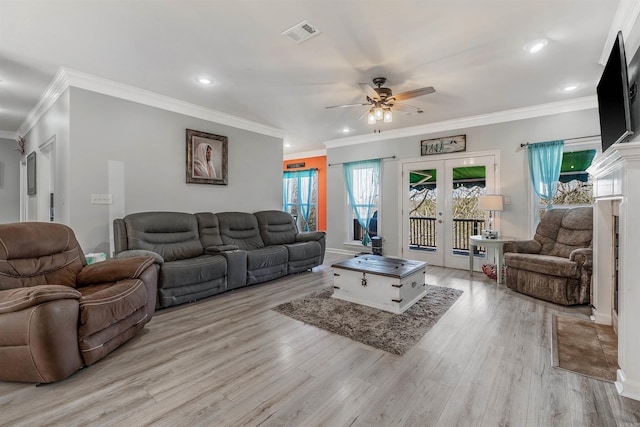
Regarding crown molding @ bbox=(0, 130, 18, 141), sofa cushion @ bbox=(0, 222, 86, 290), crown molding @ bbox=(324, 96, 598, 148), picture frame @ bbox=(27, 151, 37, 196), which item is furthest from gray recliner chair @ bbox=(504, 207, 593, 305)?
crown molding @ bbox=(0, 130, 18, 141)

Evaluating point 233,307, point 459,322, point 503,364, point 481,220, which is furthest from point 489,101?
point 233,307

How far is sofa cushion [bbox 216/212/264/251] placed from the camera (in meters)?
4.57

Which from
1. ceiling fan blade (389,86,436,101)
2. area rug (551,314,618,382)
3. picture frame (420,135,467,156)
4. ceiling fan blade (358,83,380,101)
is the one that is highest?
ceiling fan blade (358,83,380,101)

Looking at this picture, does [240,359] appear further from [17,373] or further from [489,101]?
[489,101]

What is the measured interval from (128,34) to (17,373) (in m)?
2.75

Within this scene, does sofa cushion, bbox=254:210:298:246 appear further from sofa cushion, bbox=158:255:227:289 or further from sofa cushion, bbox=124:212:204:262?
sofa cushion, bbox=158:255:227:289

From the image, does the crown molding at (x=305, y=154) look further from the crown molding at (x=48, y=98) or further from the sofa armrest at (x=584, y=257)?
the sofa armrest at (x=584, y=257)

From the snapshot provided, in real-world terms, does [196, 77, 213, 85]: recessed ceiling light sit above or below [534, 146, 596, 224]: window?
above

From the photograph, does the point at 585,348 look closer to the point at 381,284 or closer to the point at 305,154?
the point at 381,284

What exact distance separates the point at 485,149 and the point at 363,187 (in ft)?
7.99

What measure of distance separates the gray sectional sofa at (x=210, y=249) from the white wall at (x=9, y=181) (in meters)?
4.42

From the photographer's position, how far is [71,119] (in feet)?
11.0

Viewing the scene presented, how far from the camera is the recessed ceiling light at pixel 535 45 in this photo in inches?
105

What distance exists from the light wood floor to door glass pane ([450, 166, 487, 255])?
263 cm
